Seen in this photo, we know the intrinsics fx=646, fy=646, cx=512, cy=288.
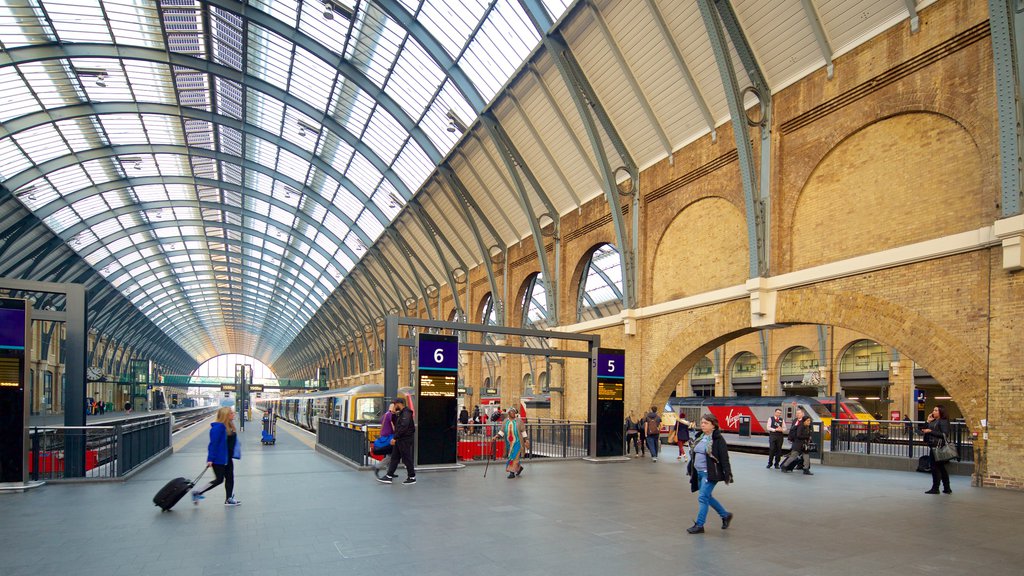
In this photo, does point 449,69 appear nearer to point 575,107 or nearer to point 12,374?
point 575,107

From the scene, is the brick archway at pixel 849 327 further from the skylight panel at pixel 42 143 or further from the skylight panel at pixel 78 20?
the skylight panel at pixel 42 143

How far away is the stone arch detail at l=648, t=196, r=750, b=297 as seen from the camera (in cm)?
1783

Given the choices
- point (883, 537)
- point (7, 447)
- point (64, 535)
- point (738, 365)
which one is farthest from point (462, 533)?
point (738, 365)

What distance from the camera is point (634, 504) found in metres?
9.93

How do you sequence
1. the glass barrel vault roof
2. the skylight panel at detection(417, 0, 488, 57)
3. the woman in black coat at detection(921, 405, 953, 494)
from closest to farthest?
the woman in black coat at detection(921, 405, 953, 494), the skylight panel at detection(417, 0, 488, 57), the glass barrel vault roof

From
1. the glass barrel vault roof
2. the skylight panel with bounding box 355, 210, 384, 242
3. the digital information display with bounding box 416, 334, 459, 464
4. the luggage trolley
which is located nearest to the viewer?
the digital information display with bounding box 416, 334, 459, 464

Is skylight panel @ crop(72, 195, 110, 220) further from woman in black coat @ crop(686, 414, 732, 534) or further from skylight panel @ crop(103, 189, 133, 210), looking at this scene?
woman in black coat @ crop(686, 414, 732, 534)

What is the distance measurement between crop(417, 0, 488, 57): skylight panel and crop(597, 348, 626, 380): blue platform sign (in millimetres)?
10970

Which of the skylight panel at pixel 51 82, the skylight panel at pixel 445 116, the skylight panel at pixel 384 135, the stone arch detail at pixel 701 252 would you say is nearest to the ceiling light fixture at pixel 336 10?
the skylight panel at pixel 445 116

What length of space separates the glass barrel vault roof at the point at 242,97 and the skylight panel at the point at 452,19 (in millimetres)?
48

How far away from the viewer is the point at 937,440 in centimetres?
1162

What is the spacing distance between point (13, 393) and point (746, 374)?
41886 mm

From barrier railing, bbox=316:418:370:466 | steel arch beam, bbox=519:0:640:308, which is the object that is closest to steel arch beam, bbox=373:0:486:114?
steel arch beam, bbox=519:0:640:308

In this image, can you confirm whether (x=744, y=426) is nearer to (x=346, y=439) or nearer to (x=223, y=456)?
(x=346, y=439)
